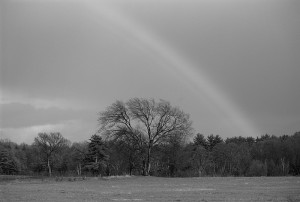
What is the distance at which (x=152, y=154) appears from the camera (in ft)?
201

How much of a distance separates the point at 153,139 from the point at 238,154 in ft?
165

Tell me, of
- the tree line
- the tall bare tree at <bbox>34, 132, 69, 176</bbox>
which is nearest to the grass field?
the tree line

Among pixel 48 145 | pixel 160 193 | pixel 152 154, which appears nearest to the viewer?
pixel 160 193

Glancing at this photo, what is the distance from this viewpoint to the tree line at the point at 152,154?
5909 centimetres

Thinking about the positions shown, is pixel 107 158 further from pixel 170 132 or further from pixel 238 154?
pixel 238 154

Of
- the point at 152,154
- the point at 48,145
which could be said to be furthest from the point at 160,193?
the point at 48,145

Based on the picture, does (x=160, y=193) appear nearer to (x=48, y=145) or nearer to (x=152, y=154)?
(x=152, y=154)

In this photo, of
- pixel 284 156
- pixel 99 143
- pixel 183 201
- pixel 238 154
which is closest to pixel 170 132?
pixel 99 143

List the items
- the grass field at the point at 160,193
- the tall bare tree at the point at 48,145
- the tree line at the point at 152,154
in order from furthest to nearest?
the tall bare tree at the point at 48,145, the tree line at the point at 152,154, the grass field at the point at 160,193

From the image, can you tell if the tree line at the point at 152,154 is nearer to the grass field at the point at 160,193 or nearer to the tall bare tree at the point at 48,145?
the tall bare tree at the point at 48,145

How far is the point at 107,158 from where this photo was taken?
3349 inches

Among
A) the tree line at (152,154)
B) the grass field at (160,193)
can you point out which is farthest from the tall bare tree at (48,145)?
the grass field at (160,193)

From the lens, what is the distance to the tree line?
194 feet

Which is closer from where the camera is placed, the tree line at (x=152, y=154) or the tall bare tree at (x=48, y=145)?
the tree line at (x=152, y=154)
